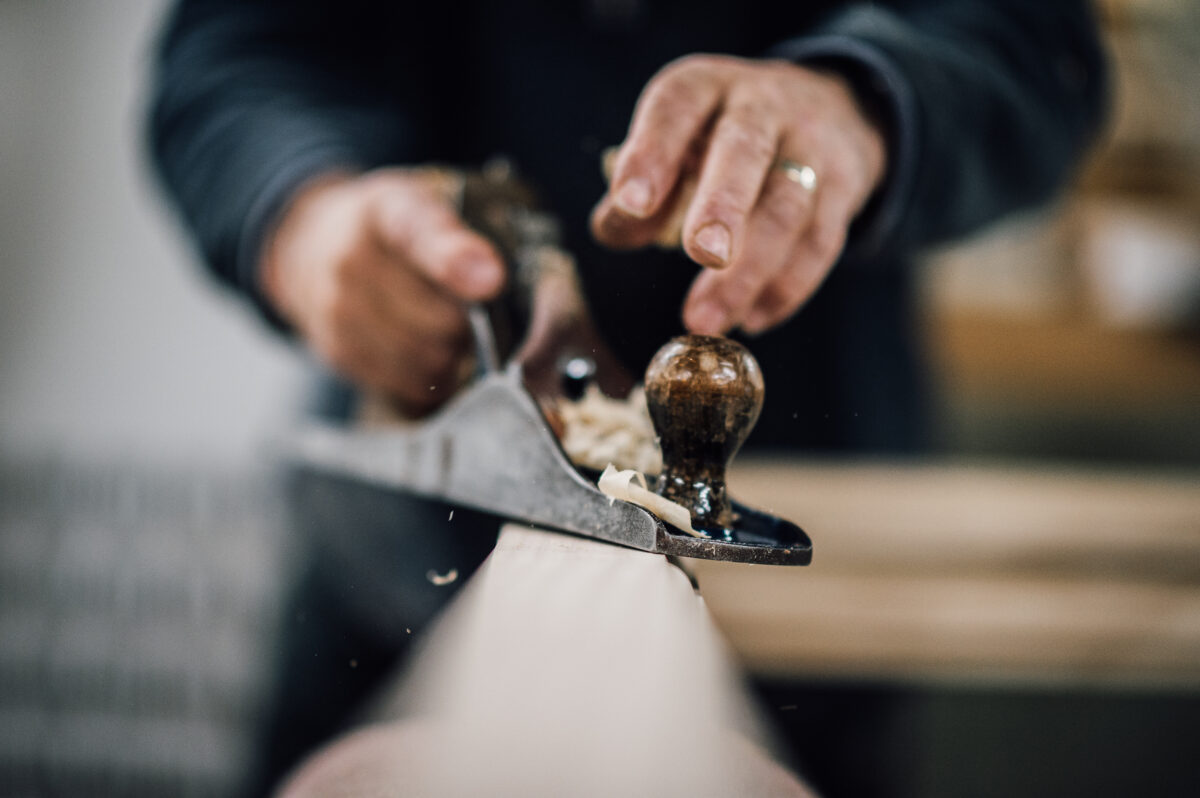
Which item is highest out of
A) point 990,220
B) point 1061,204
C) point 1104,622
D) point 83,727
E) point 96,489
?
point 1061,204

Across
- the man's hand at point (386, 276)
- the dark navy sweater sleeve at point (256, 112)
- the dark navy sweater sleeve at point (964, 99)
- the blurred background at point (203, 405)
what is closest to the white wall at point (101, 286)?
the blurred background at point (203, 405)

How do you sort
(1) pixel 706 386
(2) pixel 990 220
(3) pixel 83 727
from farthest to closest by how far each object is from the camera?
1. (3) pixel 83 727
2. (2) pixel 990 220
3. (1) pixel 706 386

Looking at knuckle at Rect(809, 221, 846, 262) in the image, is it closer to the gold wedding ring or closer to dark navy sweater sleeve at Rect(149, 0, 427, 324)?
the gold wedding ring

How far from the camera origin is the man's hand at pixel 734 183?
256mm

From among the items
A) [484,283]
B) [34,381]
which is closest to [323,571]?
[484,283]

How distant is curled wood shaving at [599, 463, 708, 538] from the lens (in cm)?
23

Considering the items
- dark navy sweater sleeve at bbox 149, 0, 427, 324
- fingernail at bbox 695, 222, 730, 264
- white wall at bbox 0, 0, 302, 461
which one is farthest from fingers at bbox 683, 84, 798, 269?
white wall at bbox 0, 0, 302, 461

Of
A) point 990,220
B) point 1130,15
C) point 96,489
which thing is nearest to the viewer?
point 990,220

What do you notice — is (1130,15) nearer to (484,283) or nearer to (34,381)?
(484,283)

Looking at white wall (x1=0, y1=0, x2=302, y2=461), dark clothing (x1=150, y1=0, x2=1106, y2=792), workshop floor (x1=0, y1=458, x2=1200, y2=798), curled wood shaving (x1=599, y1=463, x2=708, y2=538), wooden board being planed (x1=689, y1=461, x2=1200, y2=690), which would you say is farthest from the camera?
white wall (x1=0, y1=0, x2=302, y2=461)

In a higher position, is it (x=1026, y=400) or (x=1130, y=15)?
(x=1130, y=15)

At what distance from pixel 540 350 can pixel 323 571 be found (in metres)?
0.40

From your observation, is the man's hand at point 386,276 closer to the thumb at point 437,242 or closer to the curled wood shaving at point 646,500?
the thumb at point 437,242

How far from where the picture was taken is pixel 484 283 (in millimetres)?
484
